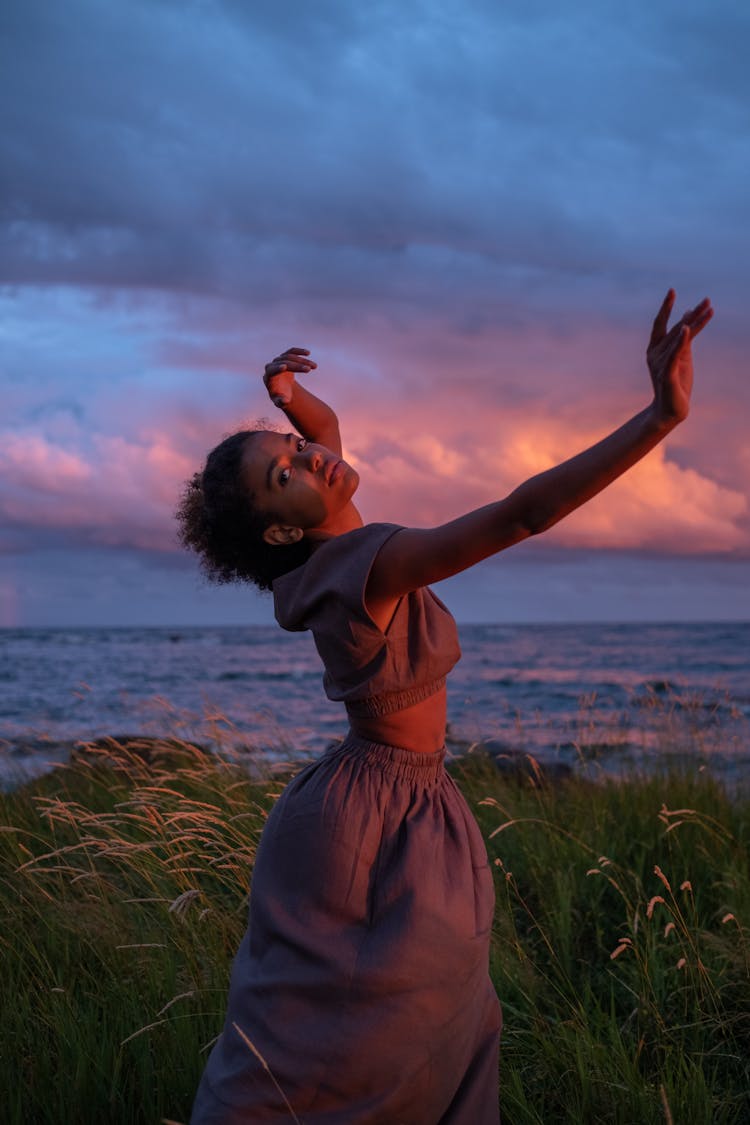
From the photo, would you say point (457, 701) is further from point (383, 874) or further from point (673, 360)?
point (673, 360)

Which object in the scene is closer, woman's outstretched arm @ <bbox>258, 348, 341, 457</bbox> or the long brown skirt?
the long brown skirt

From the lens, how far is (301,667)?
105 ft

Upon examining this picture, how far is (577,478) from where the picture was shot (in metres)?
1.89

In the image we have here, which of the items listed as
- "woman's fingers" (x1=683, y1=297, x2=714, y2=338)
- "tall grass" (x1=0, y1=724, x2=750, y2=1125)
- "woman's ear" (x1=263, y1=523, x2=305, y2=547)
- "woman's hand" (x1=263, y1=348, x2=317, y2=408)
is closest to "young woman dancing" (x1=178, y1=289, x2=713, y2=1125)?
"woman's fingers" (x1=683, y1=297, x2=714, y2=338)

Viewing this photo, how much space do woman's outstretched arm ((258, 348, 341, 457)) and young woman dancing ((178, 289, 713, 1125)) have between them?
64 centimetres

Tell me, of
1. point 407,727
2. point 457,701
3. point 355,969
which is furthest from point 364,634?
point 457,701

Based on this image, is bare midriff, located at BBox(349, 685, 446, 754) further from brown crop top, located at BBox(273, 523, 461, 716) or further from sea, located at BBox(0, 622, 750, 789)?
sea, located at BBox(0, 622, 750, 789)

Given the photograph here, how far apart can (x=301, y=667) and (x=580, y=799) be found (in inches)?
1056

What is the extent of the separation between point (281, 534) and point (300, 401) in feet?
1.73

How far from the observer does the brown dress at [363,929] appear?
2037 mm

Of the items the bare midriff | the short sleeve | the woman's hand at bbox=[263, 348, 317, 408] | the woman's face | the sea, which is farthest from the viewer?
the sea

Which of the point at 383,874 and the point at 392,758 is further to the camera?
the point at 392,758

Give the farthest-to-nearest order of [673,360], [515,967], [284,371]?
[515,967] → [284,371] → [673,360]

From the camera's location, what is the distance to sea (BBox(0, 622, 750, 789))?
21.9 feet
